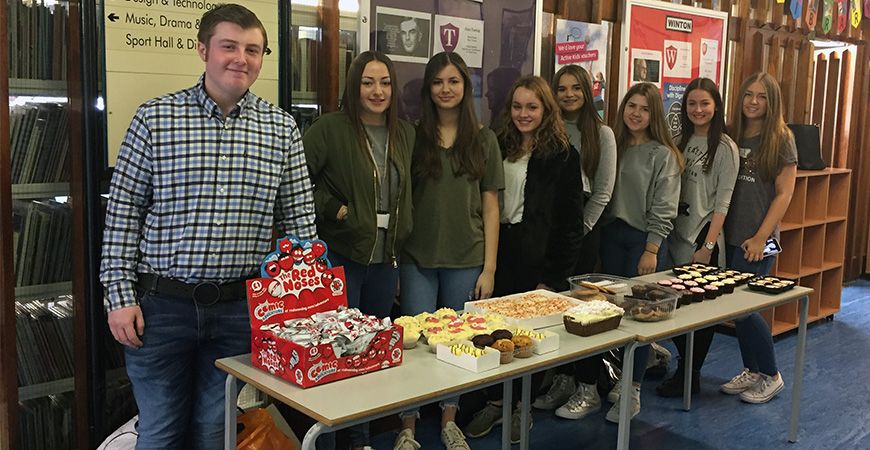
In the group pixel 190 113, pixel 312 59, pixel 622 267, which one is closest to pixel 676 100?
pixel 622 267

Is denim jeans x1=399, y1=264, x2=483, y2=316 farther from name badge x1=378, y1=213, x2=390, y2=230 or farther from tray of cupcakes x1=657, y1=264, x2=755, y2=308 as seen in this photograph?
tray of cupcakes x1=657, y1=264, x2=755, y2=308

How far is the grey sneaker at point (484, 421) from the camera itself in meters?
3.51

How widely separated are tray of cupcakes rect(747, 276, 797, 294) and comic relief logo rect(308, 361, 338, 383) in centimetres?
→ 205

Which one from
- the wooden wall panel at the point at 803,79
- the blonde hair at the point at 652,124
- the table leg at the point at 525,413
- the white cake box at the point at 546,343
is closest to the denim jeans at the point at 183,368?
the white cake box at the point at 546,343

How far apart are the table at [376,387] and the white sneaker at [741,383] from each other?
2.02 meters

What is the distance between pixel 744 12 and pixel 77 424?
4.79m

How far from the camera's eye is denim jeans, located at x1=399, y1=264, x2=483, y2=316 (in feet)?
10.3

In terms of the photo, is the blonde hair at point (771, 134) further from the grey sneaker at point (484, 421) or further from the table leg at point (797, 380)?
the grey sneaker at point (484, 421)

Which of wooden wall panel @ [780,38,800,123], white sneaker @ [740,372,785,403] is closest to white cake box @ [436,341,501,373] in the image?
white sneaker @ [740,372,785,403]

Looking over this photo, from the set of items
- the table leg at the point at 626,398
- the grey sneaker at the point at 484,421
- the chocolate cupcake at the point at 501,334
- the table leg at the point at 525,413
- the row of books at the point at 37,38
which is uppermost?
the row of books at the point at 37,38

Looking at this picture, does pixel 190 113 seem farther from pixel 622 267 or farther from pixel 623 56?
pixel 623 56

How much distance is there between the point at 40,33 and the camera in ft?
8.27

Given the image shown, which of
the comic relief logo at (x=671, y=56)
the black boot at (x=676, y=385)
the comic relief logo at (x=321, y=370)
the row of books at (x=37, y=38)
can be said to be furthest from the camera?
the comic relief logo at (x=671, y=56)

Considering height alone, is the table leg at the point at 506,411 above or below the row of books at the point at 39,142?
below
